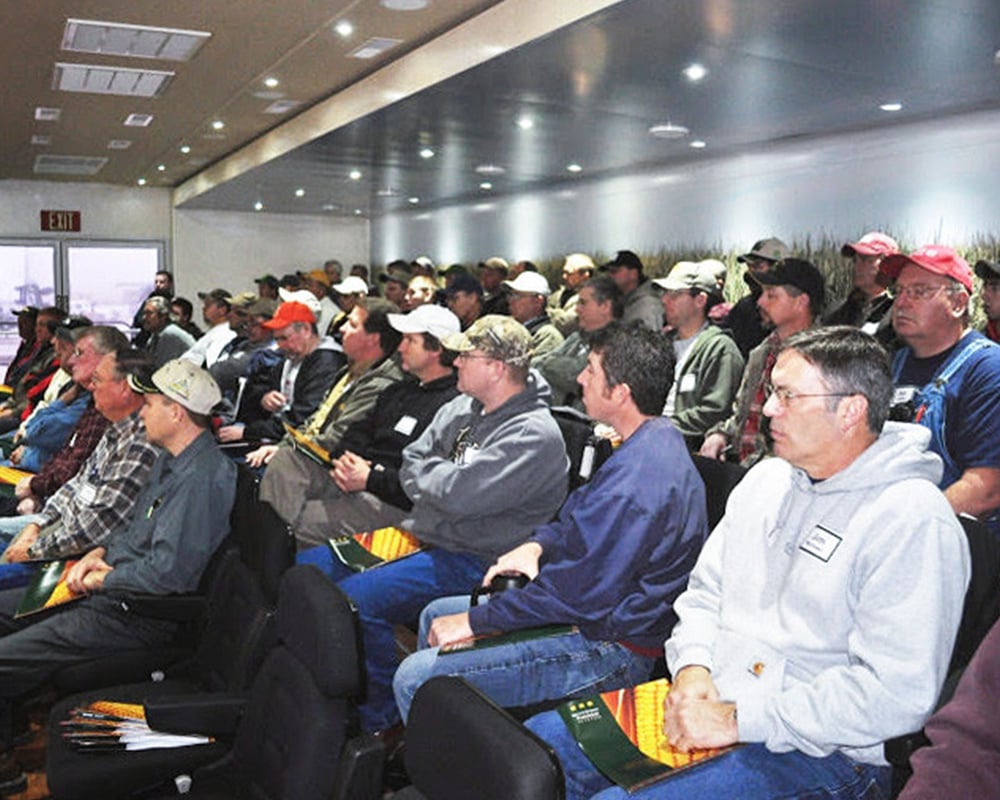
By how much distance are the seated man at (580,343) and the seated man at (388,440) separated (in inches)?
59.5

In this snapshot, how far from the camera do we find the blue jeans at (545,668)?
2400 millimetres

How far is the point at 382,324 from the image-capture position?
4617 millimetres

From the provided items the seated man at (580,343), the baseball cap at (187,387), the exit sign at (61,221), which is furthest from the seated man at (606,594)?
the exit sign at (61,221)

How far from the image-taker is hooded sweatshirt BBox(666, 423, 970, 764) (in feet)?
5.60

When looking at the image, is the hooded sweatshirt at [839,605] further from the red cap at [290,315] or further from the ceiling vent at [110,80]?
the ceiling vent at [110,80]

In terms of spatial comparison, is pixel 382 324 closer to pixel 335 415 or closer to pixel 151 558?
pixel 335 415

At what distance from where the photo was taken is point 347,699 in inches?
77.5

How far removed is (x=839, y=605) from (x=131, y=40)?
5.75m

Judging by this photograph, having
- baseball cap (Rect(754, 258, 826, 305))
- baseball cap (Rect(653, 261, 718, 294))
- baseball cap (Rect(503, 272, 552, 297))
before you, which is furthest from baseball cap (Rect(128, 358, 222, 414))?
baseball cap (Rect(503, 272, 552, 297))

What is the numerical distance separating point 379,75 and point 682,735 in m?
5.54

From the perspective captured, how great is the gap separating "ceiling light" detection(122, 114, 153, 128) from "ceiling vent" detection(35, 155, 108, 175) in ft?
9.49

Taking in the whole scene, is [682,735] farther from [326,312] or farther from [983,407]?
[326,312]

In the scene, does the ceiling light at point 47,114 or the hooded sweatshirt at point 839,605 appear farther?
the ceiling light at point 47,114

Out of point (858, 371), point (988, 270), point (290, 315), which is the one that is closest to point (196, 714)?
point (858, 371)
